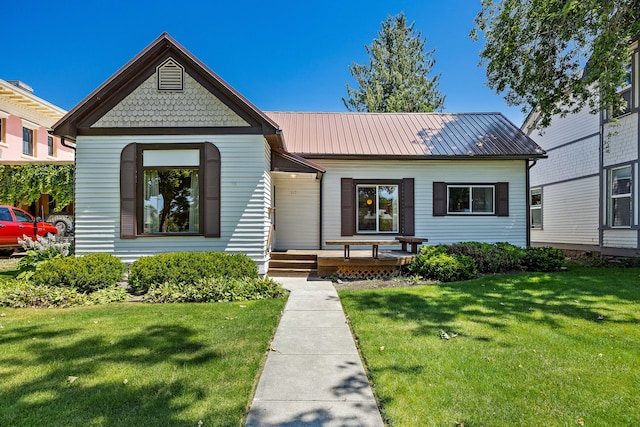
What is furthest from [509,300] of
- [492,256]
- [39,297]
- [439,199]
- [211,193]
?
[39,297]

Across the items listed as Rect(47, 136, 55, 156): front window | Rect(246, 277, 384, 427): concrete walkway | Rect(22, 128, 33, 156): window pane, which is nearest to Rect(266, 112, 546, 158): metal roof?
Rect(246, 277, 384, 427): concrete walkway

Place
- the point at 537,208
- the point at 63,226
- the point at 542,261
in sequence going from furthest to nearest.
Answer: the point at 63,226
the point at 537,208
the point at 542,261

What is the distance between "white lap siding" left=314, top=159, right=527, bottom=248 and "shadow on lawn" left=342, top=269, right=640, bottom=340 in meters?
3.26

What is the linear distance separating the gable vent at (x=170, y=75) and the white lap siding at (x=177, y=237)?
1578mm

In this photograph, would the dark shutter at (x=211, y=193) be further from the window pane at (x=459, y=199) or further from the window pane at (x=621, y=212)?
the window pane at (x=621, y=212)

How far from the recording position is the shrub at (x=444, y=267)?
891 cm

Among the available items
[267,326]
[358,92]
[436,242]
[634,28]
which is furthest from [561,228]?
[358,92]

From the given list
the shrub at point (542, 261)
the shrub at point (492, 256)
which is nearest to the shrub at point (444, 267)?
the shrub at point (492, 256)

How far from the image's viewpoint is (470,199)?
1255 cm

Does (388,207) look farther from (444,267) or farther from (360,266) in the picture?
(444,267)

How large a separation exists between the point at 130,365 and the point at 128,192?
5.87 meters

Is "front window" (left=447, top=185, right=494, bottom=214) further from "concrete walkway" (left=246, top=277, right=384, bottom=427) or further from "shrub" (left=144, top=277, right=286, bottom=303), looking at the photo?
"concrete walkway" (left=246, top=277, right=384, bottom=427)

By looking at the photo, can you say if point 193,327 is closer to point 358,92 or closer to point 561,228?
point 561,228

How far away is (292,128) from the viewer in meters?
14.0
